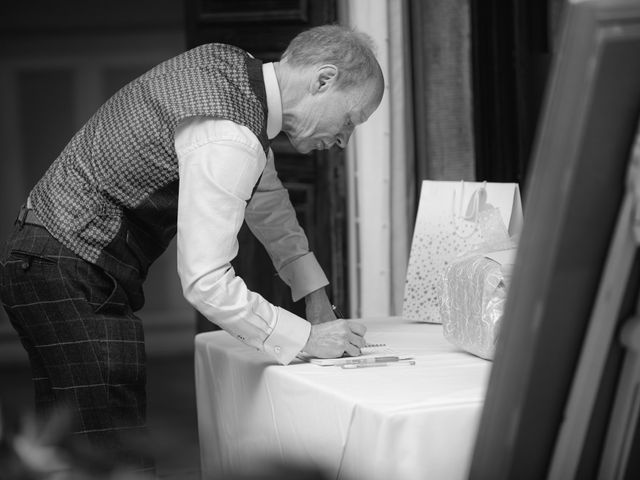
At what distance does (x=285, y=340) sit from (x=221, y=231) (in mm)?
214

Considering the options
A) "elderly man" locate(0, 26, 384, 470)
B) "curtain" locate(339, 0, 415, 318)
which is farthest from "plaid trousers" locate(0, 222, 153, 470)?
"curtain" locate(339, 0, 415, 318)

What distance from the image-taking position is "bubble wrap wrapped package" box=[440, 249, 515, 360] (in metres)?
1.55

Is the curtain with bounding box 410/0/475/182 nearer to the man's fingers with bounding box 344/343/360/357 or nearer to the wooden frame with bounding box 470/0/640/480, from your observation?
the man's fingers with bounding box 344/343/360/357

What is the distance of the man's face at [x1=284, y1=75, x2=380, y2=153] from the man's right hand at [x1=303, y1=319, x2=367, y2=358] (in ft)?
1.22

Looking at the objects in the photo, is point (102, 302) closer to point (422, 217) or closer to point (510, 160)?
point (422, 217)

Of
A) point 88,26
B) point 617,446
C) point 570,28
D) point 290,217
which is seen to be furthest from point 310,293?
→ point 88,26

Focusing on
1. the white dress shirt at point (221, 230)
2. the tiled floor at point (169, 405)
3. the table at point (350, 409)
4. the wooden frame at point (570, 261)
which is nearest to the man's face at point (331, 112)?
the white dress shirt at point (221, 230)

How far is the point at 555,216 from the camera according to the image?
88cm

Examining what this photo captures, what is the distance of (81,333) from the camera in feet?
5.46

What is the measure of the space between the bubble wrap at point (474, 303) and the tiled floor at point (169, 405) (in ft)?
1.62

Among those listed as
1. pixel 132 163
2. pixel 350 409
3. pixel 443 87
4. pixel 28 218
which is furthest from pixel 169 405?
pixel 350 409

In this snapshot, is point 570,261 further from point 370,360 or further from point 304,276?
point 304,276

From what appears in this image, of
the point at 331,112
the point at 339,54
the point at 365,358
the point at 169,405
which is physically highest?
the point at 339,54

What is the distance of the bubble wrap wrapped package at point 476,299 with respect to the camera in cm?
155
